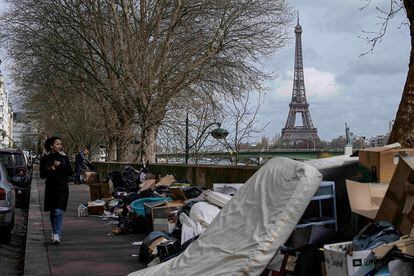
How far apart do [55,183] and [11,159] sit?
1020 centimetres

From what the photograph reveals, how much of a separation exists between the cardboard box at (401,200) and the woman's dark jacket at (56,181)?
586 cm

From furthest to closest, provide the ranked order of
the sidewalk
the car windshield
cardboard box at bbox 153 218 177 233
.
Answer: the car windshield, cardboard box at bbox 153 218 177 233, the sidewalk

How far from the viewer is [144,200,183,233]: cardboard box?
30.7 feet

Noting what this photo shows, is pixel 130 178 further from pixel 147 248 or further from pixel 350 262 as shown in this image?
pixel 350 262

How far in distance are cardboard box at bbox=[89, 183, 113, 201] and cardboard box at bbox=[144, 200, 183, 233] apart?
557cm

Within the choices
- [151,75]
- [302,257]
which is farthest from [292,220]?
[151,75]

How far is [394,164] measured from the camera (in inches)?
235

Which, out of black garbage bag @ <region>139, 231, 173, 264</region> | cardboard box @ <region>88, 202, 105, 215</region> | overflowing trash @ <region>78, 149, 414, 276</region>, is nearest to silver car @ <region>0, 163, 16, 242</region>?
black garbage bag @ <region>139, 231, 173, 264</region>

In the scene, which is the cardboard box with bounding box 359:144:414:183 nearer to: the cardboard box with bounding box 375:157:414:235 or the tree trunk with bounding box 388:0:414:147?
the cardboard box with bounding box 375:157:414:235

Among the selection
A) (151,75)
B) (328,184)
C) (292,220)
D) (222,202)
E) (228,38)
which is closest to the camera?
(292,220)

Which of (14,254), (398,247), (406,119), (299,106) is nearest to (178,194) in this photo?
(14,254)

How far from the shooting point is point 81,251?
912 centimetres

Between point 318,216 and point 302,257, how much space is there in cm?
102

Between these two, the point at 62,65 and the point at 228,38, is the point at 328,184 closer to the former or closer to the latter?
the point at 228,38
